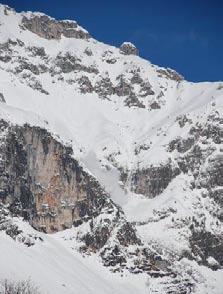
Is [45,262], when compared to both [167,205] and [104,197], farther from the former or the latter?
[167,205]

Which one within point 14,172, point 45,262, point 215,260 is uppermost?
point 215,260

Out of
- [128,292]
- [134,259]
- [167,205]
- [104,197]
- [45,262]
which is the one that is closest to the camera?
[45,262]

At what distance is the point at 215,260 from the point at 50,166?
134 feet

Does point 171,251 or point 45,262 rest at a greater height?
point 171,251

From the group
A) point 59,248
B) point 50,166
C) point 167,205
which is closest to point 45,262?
point 59,248

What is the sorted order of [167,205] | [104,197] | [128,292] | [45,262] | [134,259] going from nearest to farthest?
[45,262] → [128,292] → [134,259] → [104,197] → [167,205]

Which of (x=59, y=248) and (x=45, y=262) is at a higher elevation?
(x=59, y=248)

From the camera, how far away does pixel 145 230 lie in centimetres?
18462

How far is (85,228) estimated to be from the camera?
562 feet

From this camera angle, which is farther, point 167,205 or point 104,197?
point 167,205

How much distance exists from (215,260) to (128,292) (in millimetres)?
36575

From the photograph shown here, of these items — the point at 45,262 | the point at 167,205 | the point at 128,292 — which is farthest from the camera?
the point at 167,205

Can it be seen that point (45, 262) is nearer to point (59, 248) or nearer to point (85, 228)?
point (59, 248)

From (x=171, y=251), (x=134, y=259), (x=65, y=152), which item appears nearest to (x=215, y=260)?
(x=171, y=251)
